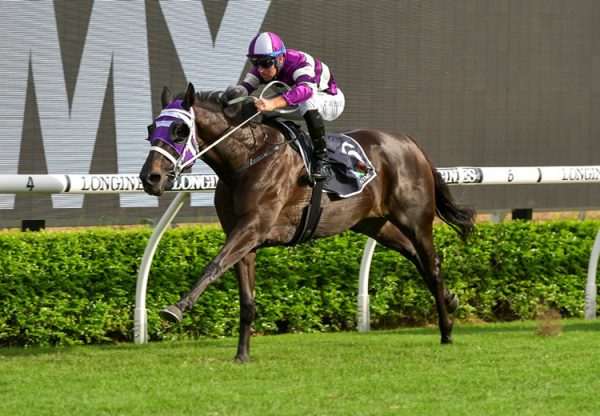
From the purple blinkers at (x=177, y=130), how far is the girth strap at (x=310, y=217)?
799 millimetres

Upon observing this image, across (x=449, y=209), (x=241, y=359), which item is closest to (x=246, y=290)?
(x=241, y=359)

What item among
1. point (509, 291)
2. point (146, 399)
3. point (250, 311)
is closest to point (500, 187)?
point (509, 291)

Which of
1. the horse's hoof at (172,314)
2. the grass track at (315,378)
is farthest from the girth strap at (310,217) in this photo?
the horse's hoof at (172,314)

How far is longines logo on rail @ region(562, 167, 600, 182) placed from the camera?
841 centimetres

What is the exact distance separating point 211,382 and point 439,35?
4797 mm

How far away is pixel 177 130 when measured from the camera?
580cm

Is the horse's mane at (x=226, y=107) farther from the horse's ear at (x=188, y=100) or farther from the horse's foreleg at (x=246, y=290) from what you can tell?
the horse's foreleg at (x=246, y=290)

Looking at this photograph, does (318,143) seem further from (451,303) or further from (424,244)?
(451,303)

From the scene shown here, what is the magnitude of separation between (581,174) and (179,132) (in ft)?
12.1

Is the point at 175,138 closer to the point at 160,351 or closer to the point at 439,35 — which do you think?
the point at 160,351

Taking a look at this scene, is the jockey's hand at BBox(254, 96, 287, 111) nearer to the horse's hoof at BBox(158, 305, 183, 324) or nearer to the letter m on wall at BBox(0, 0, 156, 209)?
the horse's hoof at BBox(158, 305, 183, 324)

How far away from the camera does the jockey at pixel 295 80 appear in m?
6.10

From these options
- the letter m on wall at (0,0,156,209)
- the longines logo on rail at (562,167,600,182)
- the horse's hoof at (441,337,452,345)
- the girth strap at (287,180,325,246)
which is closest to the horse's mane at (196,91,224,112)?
the girth strap at (287,180,325,246)

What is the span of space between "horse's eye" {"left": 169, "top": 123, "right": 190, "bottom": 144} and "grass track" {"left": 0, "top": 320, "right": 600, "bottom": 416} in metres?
1.09
